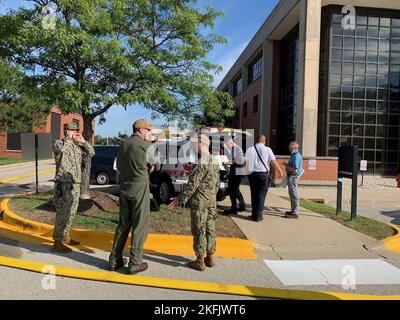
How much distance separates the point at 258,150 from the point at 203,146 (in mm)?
3307

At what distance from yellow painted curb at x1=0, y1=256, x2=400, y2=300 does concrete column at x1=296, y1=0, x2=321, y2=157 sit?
17838mm

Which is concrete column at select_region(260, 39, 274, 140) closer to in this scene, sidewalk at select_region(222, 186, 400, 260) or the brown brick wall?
the brown brick wall

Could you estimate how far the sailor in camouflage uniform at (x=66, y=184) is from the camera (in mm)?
6273

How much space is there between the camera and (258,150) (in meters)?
8.85

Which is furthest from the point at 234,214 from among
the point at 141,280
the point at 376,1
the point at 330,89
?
the point at 376,1

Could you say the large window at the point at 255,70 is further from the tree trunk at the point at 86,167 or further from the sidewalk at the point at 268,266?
the sidewalk at the point at 268,266

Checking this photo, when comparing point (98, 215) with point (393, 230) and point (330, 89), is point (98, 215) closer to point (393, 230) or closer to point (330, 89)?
point (393, 230)

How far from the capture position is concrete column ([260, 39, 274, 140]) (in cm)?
3356

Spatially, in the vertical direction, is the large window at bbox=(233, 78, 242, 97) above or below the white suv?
above

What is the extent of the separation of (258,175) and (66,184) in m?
3.99

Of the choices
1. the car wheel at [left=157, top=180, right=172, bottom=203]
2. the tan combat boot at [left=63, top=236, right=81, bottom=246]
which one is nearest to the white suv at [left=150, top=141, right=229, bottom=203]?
the car wheel at [left=157, top=180, right=172, bottom=203]

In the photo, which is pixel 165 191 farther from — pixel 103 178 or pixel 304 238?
pixel 103 178

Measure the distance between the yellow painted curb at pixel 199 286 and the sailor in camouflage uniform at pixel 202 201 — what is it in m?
0.60

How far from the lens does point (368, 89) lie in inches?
1076
